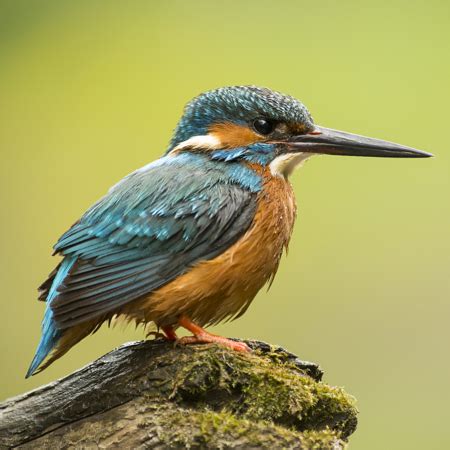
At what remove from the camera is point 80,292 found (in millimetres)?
3594

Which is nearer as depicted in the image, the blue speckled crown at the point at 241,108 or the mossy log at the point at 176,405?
the mossy log at the point at 176,405

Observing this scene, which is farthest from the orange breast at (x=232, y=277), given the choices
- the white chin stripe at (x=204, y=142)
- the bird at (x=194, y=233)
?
the white chin stripe at (x=204, y=142)

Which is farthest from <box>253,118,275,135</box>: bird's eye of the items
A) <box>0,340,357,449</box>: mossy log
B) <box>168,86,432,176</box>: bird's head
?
<box>0,340,357,449</box>: mossy log

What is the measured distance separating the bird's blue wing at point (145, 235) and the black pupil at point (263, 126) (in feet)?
1.00

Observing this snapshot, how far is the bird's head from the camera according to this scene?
4.05 meters

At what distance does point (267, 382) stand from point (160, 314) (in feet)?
1.77

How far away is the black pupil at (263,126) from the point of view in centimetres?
407

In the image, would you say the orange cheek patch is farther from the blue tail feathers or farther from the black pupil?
the blue tail feathers

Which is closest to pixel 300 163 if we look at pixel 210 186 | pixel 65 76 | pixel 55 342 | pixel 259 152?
pixel 259 152

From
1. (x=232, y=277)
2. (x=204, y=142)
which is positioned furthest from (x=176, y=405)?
(x=204, y=142)

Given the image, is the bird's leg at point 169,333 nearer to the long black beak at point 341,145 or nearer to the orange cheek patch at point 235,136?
the orange cheek patch at point 235,136

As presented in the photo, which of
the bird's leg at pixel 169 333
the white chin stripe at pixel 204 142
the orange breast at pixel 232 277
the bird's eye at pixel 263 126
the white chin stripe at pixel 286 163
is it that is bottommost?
the bird's leg at pixel 169 333

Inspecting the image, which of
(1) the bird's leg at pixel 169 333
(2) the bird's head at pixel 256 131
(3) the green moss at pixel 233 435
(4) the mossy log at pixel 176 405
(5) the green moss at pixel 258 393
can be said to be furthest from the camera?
(2) the bird's head at pixel 256 131

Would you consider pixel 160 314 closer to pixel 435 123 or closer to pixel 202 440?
pixel 202 440
